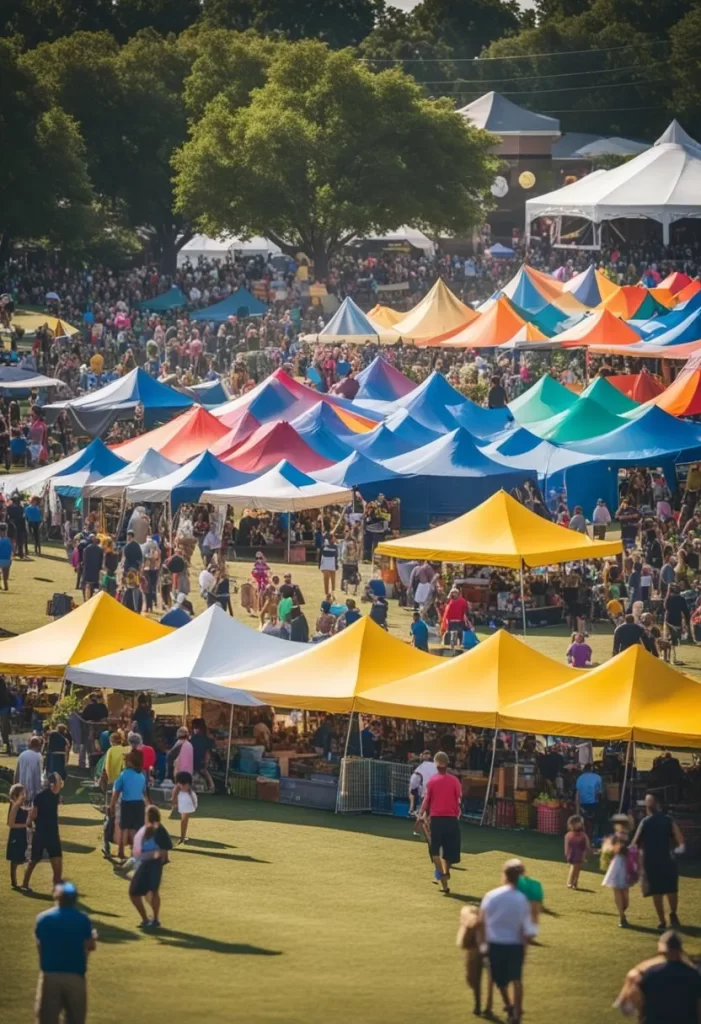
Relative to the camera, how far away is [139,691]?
2270 centimetres

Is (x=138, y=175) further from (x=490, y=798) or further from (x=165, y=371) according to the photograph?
(x=490, y=798)

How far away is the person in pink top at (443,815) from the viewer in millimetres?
17547

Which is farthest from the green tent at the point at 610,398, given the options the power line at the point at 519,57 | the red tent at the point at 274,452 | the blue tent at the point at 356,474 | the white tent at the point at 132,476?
the power line at the point at 519,57

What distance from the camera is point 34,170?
6881cm

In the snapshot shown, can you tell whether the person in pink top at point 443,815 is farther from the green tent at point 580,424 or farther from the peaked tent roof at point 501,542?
the green tent at point 580,424

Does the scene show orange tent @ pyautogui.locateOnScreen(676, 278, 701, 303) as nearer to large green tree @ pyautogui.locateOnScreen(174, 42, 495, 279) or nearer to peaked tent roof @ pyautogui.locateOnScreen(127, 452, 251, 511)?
large green tree @ pyautogui.locateOnScreen(174, 42, 495, 279)

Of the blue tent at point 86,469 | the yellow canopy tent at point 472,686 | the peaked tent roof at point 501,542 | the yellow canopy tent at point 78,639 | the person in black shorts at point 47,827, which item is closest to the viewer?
the person in black shorts at point 47,827

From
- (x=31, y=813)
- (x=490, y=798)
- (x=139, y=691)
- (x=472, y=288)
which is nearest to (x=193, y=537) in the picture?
(x=139, y=691)

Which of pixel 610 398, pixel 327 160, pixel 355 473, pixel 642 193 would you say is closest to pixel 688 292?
pixel 642 193

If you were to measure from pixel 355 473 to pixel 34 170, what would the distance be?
121 feet

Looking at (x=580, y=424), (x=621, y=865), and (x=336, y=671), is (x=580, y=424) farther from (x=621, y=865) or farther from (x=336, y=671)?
(x=621, y=865)

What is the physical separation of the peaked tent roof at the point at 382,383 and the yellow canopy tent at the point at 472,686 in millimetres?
23293

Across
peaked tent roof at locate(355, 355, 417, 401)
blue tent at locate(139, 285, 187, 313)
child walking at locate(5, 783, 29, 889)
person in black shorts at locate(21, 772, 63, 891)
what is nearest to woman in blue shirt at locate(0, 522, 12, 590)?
peaked tent roof at locate(355, 355, 417, 401)

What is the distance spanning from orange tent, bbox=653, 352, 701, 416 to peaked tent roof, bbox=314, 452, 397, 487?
25.7 feet
